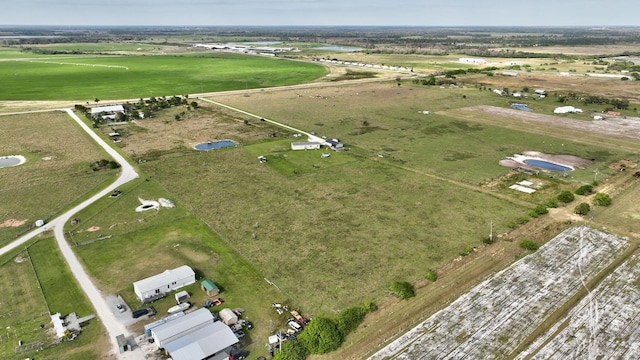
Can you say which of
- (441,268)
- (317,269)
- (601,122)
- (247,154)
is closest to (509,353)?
(441,268)

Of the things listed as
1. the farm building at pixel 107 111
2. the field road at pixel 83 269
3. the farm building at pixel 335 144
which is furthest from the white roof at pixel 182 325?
the farm building at pixel 107 111

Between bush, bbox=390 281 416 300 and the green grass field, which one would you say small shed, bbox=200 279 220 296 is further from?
bush, bbox=390 281 416 300

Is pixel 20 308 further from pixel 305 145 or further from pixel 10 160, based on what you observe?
pixel 305 145

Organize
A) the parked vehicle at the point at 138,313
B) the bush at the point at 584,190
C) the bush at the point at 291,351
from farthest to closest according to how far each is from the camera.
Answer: the bush at the point at 584,190
the parked vehicle at the point at 138,313
the bush at the point at 291,351

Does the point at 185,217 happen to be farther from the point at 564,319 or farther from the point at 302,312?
the point at 564,319

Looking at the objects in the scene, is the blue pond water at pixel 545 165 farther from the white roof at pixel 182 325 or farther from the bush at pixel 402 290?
the white roof at pixel 182 325
